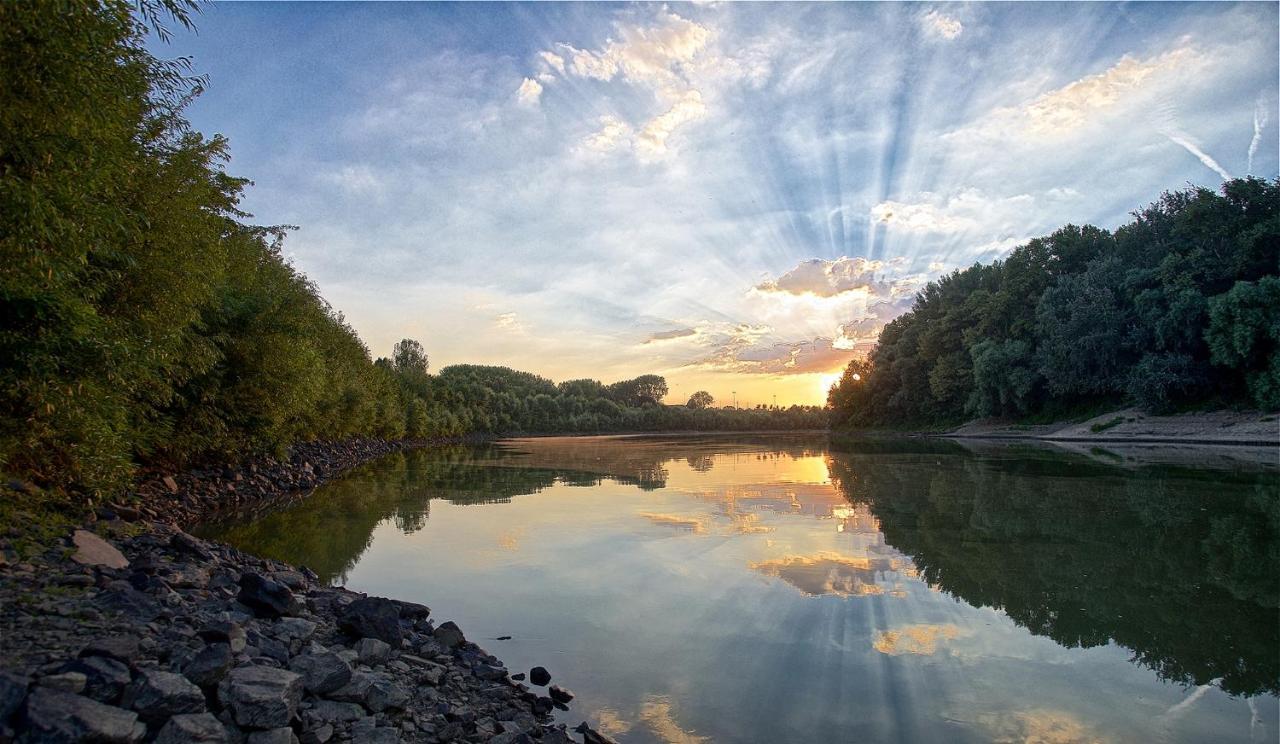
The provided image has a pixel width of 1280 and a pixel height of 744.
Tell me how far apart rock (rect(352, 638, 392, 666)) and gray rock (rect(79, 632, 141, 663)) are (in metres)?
1.92

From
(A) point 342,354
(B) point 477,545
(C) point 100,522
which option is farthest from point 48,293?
(A) point 342,354

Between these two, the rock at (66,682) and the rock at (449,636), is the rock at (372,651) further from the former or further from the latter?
the rock at (66,682)

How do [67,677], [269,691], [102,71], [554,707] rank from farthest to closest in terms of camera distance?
[102,71]
[554,707]
[269,691]
[67,677]

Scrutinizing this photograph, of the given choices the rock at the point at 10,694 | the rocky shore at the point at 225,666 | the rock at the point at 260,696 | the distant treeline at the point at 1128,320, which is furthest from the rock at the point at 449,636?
the distant treeline at the point at 1128,320

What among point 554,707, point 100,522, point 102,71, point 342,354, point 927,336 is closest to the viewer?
point 554,707

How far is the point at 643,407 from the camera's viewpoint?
6599 inches

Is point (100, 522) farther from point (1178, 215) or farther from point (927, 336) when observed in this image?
point (927, 336)

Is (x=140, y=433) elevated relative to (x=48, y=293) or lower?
lower

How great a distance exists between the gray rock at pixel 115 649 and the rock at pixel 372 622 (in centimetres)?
221

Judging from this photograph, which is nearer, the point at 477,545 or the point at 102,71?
the point at 102,71

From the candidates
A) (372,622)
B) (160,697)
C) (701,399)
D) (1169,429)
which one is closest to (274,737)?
(160,697)

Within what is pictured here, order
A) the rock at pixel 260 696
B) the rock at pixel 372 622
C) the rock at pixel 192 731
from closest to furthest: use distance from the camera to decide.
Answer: the rock at pixel 192 731, the rock at pixel 260 696, the rock at pixel 372 622

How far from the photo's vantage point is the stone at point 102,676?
4.25 m

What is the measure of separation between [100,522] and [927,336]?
3271 inches
